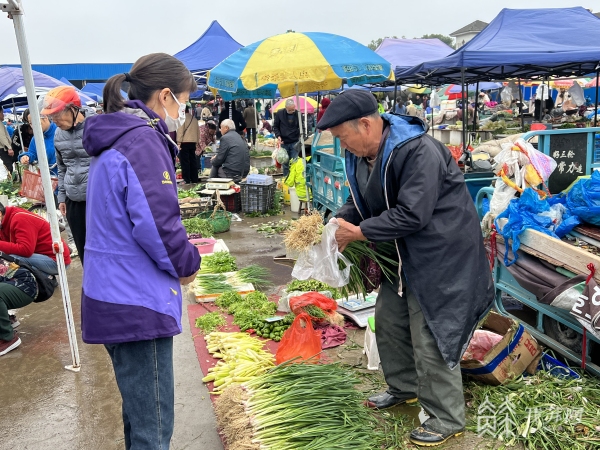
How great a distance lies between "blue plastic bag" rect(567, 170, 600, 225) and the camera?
3582 mm

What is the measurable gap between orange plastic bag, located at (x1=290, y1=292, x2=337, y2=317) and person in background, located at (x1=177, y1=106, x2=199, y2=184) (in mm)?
8984

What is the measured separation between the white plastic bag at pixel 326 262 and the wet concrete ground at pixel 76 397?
97cm

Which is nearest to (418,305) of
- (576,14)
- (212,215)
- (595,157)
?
(595,157)

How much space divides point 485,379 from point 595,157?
2.70m

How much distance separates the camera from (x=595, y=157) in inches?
193

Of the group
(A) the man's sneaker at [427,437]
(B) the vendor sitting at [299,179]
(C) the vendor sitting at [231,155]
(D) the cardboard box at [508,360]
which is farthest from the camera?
(C) the vendor sitting at [231,155]

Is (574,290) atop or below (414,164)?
below

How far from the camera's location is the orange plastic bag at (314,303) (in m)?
4.73

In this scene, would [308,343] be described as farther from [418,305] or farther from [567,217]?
[567,217]

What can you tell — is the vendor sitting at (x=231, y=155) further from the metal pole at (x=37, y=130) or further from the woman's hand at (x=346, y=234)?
the woman's hand at (x=346, y=234)

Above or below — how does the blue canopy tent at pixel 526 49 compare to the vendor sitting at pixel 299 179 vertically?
above

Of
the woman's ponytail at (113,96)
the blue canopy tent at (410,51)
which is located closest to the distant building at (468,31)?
the blue canopy tent at (410,51)

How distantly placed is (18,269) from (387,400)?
348 cm

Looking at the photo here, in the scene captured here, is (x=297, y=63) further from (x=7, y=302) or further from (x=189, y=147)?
(x=189, y=147)
